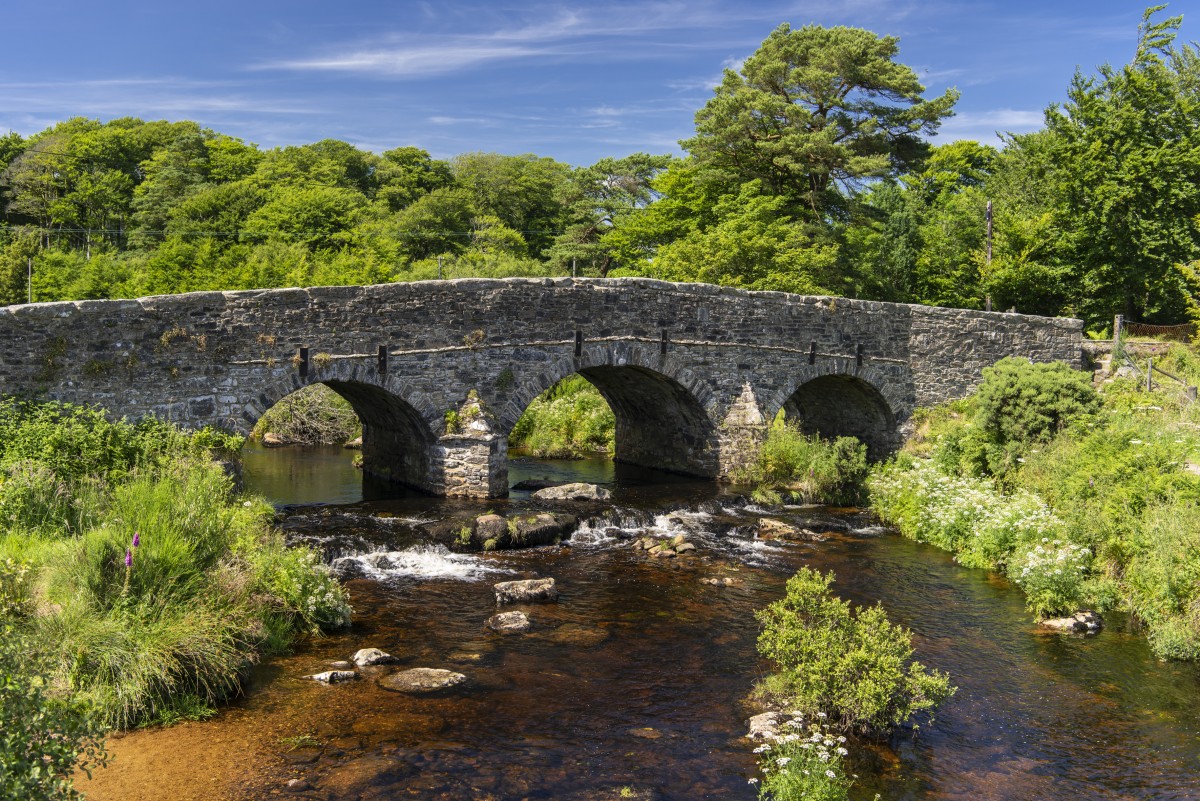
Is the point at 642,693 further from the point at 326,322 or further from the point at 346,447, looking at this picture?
the point at 346,447

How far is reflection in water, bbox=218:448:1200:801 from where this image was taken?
8.35 metres

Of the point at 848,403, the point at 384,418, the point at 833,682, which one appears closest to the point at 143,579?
the point at 833,682

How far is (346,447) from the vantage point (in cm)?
2708

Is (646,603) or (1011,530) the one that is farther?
(1011,530)

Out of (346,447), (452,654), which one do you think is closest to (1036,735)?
(452,654)

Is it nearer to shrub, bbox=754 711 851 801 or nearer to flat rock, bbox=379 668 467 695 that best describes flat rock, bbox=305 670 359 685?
flat rock, bbox=379 668 467 695

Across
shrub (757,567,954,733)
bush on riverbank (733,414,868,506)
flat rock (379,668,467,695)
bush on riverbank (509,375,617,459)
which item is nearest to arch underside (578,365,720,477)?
bush on riverbank (733,414,868,506)

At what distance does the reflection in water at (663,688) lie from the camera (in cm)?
835

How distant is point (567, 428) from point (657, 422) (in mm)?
4444

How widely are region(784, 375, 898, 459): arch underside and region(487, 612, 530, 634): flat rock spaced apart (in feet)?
44.2

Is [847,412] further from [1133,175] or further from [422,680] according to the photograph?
[422,680]

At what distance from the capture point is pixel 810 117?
110 ft

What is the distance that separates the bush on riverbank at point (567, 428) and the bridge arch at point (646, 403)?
1.26 metres

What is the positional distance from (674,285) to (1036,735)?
1280 centimetres
